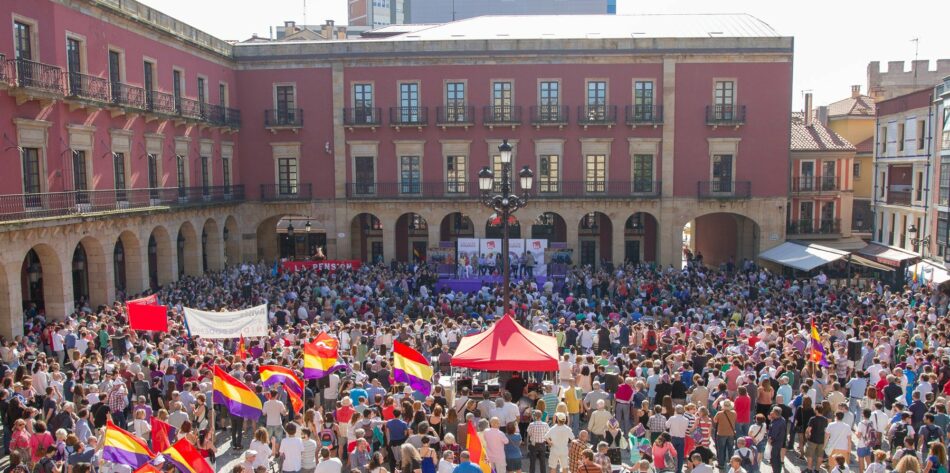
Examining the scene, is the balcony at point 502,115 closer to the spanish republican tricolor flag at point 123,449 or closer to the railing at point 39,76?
the railing at point 39,76

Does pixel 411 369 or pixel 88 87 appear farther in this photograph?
pixel 88 87

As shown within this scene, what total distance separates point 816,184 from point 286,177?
89.7ft

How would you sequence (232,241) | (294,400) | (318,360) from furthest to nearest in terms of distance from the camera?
(232,241), (318,360), (294,400)

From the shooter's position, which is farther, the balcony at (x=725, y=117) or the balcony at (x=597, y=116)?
the balcony at (x=597, y=116)

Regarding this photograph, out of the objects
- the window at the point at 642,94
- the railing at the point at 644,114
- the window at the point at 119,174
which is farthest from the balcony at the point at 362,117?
the window at the point at 642,94

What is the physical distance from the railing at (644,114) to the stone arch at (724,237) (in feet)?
16.2

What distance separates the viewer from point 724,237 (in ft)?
141

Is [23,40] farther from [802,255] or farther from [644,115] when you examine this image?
[802,255]

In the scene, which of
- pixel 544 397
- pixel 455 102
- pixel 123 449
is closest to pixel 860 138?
pixel 455 102

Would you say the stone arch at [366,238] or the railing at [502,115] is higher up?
the railing at [502,115]

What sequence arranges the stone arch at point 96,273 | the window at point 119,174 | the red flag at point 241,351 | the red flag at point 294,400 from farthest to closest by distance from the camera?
the window at point 119,174 < the stone arch at point 96,273 < the red flag at point 241,351 < the red flag at point 294,400

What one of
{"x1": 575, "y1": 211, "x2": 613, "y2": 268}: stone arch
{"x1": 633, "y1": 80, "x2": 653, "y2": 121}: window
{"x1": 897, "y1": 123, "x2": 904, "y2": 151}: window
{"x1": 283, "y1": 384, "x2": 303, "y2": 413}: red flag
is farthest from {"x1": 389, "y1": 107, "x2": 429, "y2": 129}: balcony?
{"x1": 283, "y1": 384, "x2": 303, "y2": 413}: red flag

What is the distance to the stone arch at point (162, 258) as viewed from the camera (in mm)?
31359

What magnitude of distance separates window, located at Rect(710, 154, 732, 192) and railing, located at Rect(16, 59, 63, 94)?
27.2 metres
